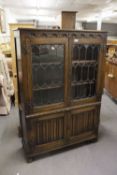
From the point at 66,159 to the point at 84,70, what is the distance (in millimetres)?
1294

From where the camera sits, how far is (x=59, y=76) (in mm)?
2068

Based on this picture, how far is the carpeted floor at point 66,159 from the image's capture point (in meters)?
2.00

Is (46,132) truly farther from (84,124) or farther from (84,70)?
(84,70)

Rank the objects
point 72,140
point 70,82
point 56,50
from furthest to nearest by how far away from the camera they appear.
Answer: point 72,140
point 70,82
point 56,50

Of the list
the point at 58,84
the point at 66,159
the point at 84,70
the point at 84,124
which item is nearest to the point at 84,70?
the point at 84,70

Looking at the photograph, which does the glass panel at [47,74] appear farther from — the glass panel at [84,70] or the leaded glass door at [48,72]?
the glass panel at [84,70]

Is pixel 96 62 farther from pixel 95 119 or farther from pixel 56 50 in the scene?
pixel 95 119

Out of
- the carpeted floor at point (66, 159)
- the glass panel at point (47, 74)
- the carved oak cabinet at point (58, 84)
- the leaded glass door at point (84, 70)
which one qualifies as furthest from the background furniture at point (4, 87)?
the leaded glass door at point (84, 70)

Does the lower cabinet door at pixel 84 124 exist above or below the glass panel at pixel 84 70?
below

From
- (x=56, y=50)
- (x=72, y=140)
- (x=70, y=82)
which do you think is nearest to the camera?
(x=56, y=50)

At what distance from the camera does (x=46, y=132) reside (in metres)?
2.16

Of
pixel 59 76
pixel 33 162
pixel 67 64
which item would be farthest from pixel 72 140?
pixel 67 64

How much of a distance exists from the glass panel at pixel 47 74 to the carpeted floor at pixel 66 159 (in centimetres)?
85

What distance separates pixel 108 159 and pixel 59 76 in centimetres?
138
